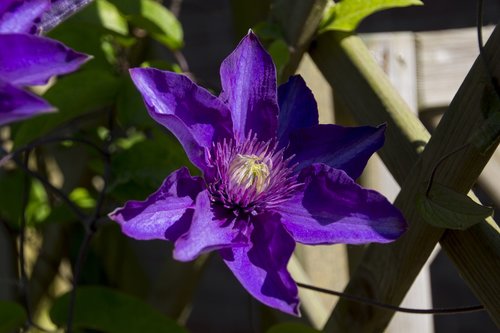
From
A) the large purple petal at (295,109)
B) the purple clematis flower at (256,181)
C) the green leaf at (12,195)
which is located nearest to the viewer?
the purple clematis flower at (256,181)

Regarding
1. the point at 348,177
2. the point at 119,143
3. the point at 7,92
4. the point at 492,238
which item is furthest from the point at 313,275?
the point at 7,92

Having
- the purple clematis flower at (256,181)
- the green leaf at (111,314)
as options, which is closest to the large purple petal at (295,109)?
the purple clematis flower at (256,181)

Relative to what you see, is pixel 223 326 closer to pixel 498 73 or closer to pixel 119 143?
pixel 119 143

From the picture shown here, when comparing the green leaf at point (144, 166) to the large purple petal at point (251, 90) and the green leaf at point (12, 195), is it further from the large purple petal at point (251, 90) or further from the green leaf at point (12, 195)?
the green leaf at point (12, 195)

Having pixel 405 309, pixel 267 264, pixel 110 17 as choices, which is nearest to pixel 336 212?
pixel 267 264

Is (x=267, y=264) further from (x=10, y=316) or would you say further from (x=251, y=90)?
(x=10, y=316)

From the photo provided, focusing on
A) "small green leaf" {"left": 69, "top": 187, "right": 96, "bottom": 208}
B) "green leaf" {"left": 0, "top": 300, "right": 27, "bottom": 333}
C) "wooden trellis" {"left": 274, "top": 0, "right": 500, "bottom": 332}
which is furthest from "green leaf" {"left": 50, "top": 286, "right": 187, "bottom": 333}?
"small green leaf" {"left": 69, "top": 187, "right": 96, "bottom": 208}
